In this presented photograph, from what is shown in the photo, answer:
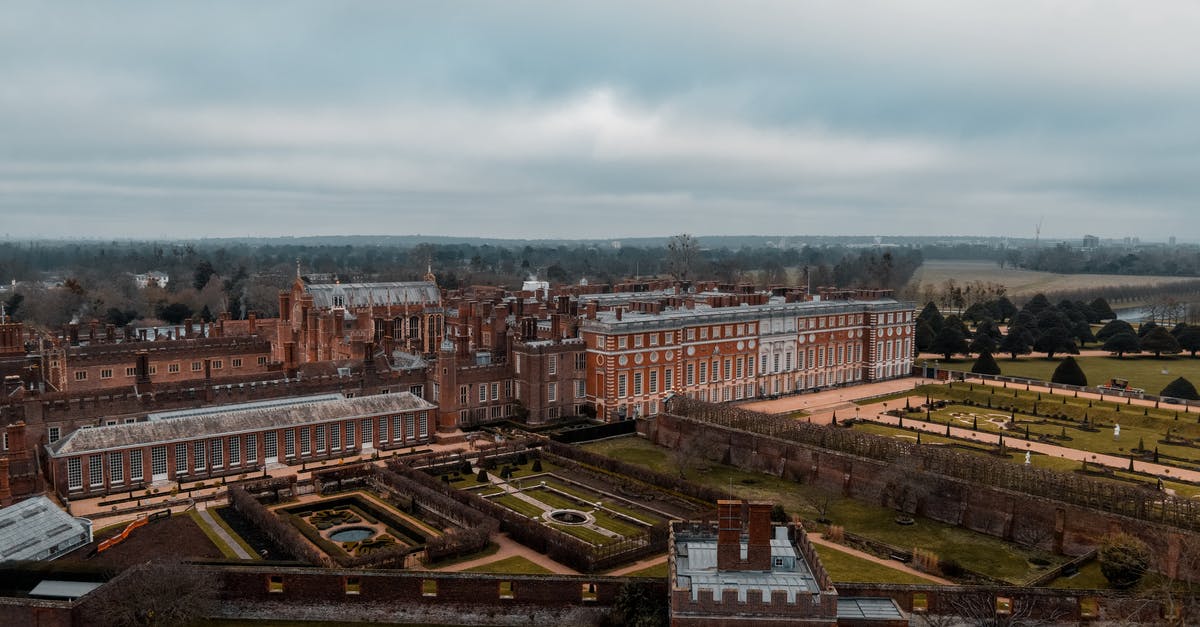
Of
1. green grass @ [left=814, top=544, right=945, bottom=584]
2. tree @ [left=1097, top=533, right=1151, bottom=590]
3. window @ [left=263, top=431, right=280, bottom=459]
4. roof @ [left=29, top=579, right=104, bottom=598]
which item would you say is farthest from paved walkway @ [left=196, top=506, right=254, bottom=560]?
tree @ [left=1097, top=533, right=1151, bottom=590]

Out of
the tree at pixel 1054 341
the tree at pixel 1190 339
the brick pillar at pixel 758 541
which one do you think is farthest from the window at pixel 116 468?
the tree at pixel 1190 339

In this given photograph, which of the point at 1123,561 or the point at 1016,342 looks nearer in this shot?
the point at 1123,561

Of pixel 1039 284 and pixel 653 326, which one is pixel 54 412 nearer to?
pixel 653 326

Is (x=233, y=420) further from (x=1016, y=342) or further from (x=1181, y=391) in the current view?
(x=1016, y=342)

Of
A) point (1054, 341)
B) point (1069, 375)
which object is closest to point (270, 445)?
point (1069, 375)

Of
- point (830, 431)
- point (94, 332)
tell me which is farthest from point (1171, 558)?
point (94, 332)

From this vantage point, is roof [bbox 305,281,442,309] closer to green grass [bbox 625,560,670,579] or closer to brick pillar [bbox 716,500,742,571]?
green grass [bbox 625,560,670,579]

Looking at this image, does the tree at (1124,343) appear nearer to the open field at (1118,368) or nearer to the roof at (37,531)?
the open field at (1118,368)
